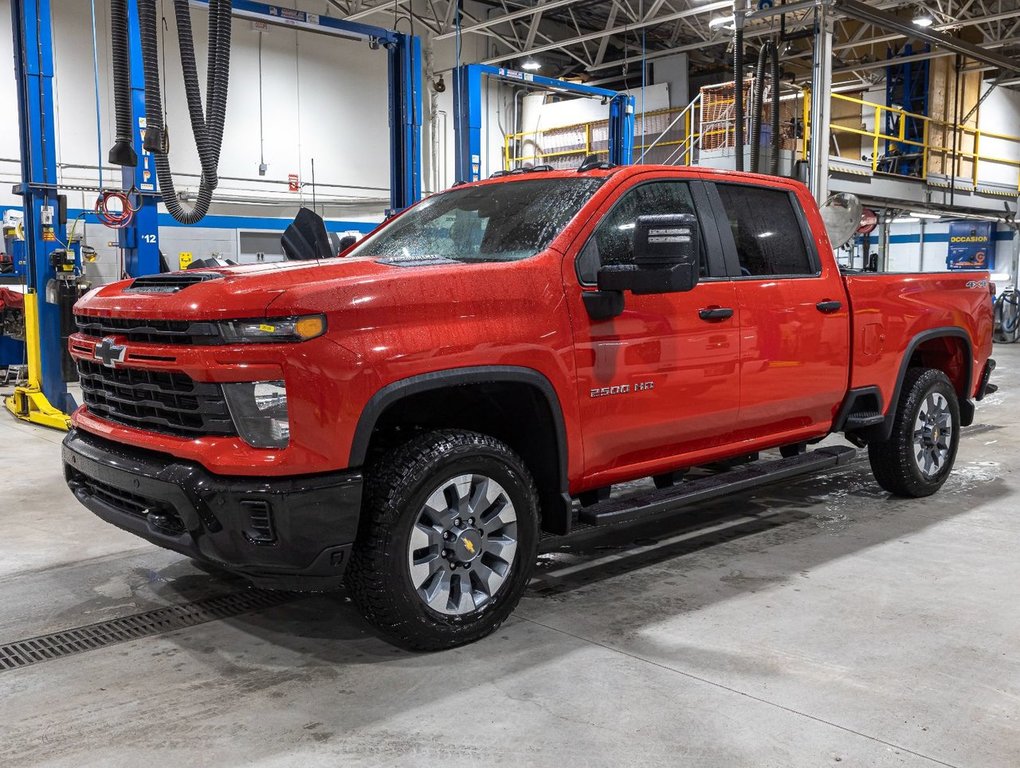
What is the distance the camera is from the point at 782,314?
4375mm

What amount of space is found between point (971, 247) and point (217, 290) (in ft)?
82.2

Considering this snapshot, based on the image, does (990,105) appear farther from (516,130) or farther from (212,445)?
(212,445)

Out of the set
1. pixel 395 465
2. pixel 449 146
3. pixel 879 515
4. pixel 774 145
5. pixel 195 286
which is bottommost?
pixel 879 515

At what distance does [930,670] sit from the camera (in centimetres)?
313

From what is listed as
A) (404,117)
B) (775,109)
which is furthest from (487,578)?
(775,109)

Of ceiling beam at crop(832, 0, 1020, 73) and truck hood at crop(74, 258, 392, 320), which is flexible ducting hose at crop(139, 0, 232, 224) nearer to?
truck hood at crop(74, 258, 392, 320)

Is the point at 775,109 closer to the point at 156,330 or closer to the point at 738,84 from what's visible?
the point at 738,84

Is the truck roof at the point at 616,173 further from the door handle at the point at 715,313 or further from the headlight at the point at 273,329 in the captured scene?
the headlight at the point at 273,329

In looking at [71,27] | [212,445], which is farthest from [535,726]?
[71,27]

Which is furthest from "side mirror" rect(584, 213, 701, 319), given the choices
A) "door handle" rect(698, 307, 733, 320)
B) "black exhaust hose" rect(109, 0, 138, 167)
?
"black exhaust hose" rect(109, 0, 138, 167)

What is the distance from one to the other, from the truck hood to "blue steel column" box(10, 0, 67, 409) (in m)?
6.14

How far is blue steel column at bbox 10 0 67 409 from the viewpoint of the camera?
28.2 ft

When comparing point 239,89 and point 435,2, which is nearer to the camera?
point 239,89

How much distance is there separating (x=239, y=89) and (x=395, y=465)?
16.7 metres
